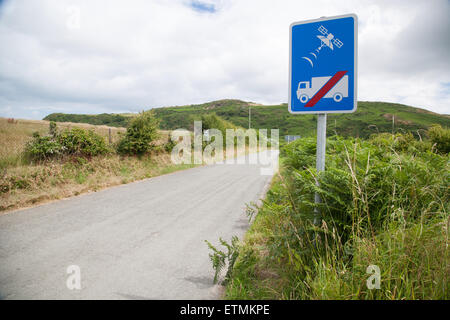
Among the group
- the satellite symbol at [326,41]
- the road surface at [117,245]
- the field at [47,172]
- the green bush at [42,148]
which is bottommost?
the road surface at [117,245]

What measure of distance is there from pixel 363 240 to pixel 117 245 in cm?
406

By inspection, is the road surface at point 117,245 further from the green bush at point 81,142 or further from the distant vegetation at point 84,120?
the distant vegetation at point 84,120

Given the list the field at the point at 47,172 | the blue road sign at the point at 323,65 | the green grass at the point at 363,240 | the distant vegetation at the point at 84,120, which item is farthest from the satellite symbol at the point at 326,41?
the distant vegetation at the point at 84,120

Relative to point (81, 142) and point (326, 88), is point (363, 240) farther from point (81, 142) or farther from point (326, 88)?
point (81, 142)

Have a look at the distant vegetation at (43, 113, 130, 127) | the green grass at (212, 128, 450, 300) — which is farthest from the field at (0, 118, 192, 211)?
the green grass at (212, 128, 450, 300)

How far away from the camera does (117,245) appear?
15.2 ft

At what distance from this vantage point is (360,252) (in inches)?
94.5

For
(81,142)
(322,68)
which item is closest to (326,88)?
(322,68)

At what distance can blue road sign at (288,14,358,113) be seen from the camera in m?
2.69

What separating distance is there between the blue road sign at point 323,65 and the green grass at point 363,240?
59 cm

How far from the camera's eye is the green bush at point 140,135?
551 inches

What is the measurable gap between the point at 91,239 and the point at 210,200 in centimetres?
406
